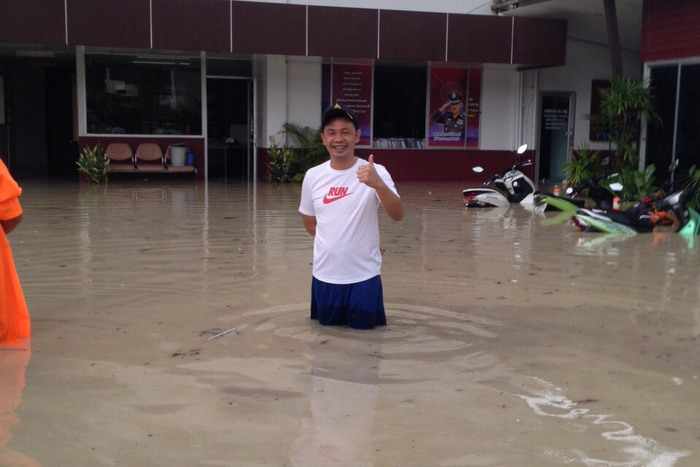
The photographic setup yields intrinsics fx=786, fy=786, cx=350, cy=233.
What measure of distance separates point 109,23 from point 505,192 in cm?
829

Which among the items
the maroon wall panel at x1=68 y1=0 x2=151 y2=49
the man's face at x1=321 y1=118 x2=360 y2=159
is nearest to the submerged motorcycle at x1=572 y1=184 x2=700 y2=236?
the man's face at x1=321 y1=118 x2=360 y2=159

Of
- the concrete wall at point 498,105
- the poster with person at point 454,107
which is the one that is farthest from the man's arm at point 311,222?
the concrete wall at point 498,105

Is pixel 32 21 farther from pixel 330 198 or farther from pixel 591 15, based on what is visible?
pixel 330 198

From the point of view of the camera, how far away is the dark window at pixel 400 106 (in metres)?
18.5

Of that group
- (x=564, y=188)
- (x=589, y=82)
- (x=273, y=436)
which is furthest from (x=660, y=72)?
(x=273, y=436)

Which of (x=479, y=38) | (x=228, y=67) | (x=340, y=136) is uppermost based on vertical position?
(x=479, y=38)

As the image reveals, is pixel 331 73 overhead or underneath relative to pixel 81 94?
overhead

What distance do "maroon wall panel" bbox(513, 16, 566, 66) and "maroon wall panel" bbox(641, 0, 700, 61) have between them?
9.95 feet

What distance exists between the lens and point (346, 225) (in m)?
4.96

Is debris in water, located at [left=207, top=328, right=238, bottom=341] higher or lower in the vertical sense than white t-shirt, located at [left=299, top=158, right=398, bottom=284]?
lower

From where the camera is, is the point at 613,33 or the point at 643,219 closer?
the point at 643,219

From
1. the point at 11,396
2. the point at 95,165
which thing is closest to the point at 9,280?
the point at 11,396

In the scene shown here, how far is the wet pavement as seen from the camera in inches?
137

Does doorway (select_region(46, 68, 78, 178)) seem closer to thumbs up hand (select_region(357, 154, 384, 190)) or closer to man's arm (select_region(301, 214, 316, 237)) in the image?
man's arm (select_region(301, 214, 316, 237))
